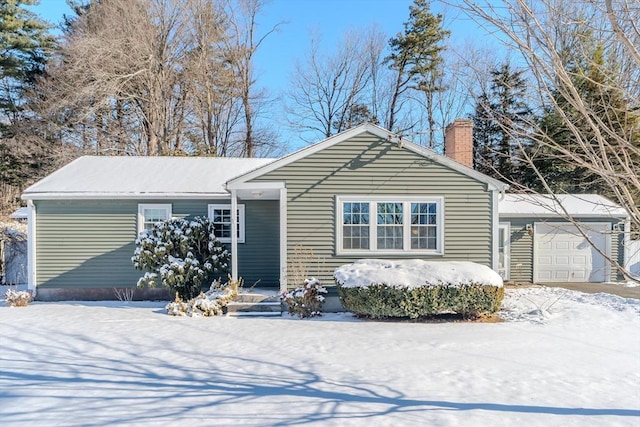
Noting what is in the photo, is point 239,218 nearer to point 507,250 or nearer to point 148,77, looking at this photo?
point 507,250

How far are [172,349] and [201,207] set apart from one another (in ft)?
18.7

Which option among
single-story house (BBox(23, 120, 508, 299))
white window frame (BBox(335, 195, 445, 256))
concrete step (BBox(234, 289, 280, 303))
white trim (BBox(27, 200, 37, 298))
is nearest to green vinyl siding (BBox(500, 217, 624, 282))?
single-story house (BBox(23, 120, 508, 299))

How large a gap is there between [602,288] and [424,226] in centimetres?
713

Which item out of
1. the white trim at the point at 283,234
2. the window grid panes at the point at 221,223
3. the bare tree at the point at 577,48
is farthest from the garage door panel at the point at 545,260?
the bare tree at the point at 577,48

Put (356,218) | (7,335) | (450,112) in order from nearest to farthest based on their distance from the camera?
1. (7,335)
2. (356,218)
3. (450,112)

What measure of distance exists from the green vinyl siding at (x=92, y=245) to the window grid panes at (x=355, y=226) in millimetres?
2729

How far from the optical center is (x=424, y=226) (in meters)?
9.91

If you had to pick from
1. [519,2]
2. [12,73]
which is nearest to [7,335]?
[519,2]

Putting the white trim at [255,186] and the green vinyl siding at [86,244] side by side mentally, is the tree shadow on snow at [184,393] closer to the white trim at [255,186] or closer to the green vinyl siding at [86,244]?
the white trim at [255,186]

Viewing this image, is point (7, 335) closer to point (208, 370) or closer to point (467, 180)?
point (208, 370)

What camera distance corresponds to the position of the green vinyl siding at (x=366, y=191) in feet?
31.9

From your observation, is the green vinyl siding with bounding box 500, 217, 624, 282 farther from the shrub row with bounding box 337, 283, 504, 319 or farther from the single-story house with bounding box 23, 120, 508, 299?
the shrub row with bounding box 337, 283, 504, 319

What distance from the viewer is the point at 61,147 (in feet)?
66.9

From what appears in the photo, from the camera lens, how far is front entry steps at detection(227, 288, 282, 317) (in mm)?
9367
